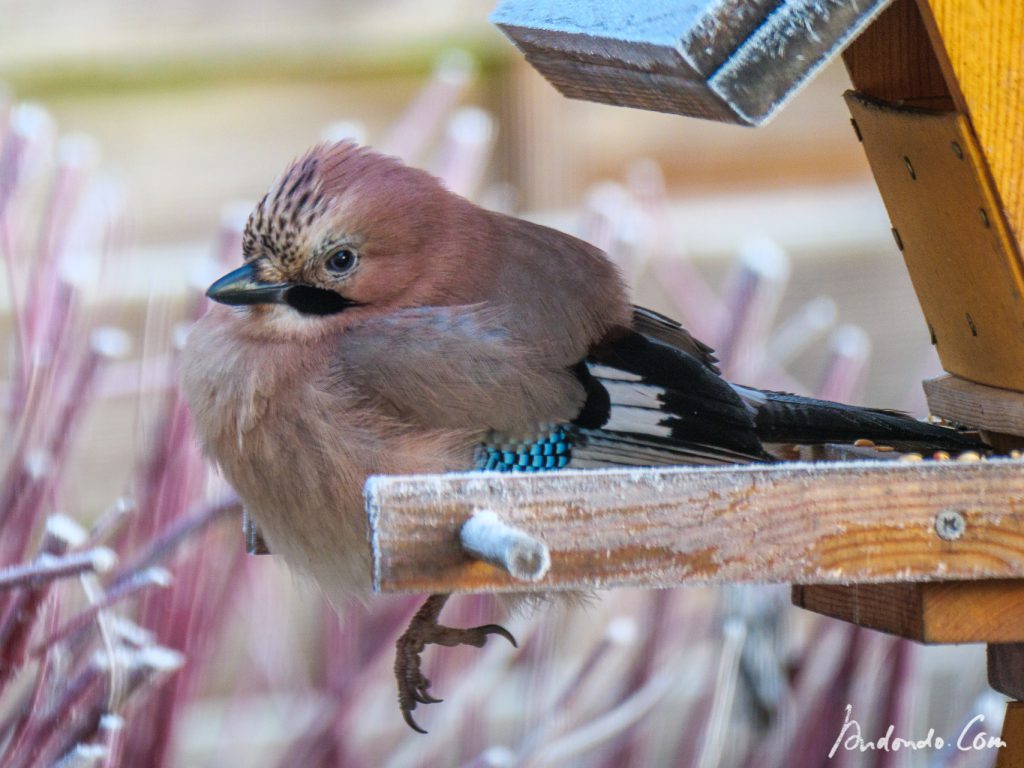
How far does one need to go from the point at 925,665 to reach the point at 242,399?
3047 millimetres

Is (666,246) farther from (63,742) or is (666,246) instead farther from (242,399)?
(63,742)

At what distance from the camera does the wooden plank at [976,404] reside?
2117 mm

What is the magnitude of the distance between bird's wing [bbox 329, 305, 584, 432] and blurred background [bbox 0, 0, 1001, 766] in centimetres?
31

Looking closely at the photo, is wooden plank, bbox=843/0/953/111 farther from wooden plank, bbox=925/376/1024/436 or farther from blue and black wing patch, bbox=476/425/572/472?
blue and black wing patch, bbox=476/425/572/472

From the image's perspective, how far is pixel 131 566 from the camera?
2.20 meters

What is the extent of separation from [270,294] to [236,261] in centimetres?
56

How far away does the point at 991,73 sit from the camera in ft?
6.15

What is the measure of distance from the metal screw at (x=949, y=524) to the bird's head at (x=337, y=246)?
919 millimetres

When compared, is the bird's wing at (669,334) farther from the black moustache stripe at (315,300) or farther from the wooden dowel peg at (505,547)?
the wooden dowel peg at (505,547)

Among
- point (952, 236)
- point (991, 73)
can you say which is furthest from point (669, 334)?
point (991, 73)

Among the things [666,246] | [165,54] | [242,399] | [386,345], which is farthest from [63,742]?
[165,54]

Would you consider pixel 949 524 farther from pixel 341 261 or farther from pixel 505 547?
pixel 341 261

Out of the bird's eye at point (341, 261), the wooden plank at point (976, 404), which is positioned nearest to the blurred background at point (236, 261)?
the bird's eye at point (341, 261)

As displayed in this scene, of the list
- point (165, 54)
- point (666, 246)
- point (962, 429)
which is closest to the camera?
point (962, 429)
